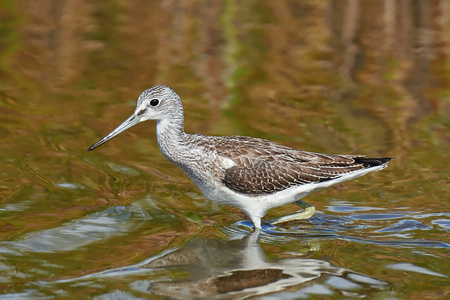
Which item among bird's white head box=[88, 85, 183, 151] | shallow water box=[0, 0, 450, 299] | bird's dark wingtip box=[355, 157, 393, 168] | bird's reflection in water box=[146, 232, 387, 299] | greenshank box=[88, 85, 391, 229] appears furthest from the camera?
bird's dark wingtip box=[355, 157, 393, 168]

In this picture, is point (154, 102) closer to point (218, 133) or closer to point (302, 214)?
point (302, 214)

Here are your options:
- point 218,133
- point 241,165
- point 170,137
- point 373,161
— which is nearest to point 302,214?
point 241,165

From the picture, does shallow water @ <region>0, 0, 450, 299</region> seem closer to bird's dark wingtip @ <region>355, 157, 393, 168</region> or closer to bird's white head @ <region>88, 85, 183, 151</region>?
bird's dark wingtip @ <region>355, 157, 393, 168</region>

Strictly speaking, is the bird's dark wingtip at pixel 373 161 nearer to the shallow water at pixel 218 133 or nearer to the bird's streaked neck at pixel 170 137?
the shallow water at pixel 218 133

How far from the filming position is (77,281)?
8500mm

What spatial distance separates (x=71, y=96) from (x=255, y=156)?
19.6ft

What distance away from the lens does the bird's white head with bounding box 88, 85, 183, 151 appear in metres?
10.3

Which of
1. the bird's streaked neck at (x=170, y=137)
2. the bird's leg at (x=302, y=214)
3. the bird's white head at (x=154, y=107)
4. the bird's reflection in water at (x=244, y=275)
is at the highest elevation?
the bird's white head at (x=154, y=107)

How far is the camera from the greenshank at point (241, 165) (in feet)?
33.6

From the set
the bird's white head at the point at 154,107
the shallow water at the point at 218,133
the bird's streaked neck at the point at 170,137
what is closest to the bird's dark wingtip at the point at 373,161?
the shallow water at the point at 218,133

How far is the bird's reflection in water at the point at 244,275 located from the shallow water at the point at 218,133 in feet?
0.08

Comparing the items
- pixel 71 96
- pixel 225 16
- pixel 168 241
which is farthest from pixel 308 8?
pixel 168 241

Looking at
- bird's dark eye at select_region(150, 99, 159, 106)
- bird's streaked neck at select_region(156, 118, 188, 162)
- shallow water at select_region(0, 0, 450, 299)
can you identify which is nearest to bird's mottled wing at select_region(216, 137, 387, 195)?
bird's streaked neck at select_region(156, 118, 188, 162)

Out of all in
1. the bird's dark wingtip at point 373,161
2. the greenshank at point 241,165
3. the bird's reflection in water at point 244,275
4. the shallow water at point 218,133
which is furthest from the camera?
the bird's dark wingtip at point 373,161
